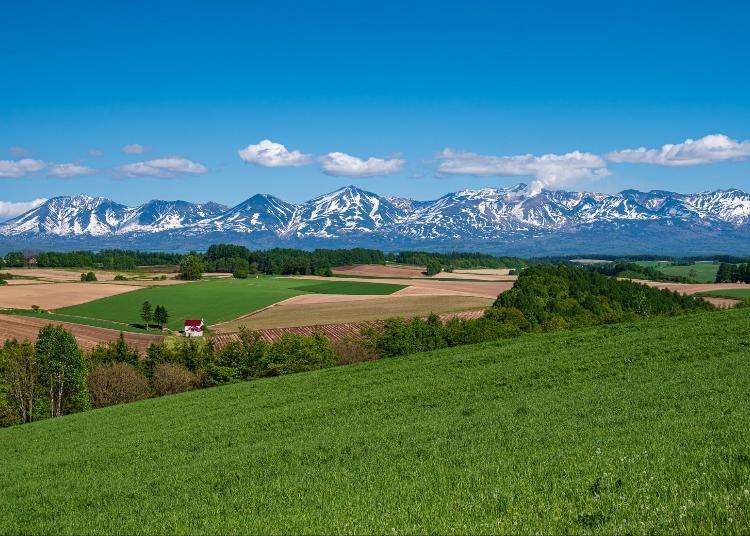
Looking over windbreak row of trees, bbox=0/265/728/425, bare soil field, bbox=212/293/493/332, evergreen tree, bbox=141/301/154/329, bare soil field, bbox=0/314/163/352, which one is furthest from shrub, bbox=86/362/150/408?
evergreen tree, bbox=141/301/154/329

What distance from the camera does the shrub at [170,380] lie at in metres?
67.1

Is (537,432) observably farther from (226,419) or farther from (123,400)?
(123,400)

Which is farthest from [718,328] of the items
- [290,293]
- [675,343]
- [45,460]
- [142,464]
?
[290,293]

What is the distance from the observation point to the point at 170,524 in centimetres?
1260

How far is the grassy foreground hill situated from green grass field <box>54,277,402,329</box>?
80242 millimetres

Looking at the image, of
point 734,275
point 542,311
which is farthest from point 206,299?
point 734,275

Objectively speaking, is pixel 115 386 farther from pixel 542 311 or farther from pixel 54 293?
pixel 54 293

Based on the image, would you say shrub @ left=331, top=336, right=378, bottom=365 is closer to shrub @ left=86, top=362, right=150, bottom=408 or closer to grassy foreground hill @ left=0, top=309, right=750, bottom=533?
shrub @ left=86, top=362, right=150, bottom=408

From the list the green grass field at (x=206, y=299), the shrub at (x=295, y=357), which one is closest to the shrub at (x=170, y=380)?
the shrub at (x=295, y=357)

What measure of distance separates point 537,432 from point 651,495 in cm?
716

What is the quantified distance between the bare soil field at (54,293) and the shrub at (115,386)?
58.7 meters

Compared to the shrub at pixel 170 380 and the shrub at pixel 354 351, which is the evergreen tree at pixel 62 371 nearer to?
the shrub at pixel 170 380

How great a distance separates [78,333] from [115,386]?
30785mm

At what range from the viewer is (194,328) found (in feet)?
322
